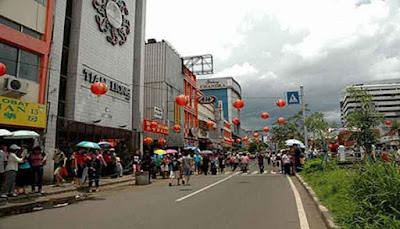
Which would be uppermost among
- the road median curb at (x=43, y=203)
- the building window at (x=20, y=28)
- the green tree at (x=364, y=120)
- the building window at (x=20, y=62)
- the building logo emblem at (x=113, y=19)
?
the building logo emblem at (x=113, y=19)

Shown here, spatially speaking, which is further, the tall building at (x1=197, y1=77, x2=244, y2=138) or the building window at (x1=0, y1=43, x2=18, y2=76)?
the tall building at (x1=197, y1=77, x2=244, y2=138)

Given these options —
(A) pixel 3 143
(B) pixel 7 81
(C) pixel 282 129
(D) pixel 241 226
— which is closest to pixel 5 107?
(B) pixel 7 81

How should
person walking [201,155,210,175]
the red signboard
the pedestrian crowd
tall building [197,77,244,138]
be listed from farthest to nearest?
tall building [197,77,244,138] < the red signboard < person walking [201,155,210,175] < the pedestrian crowd

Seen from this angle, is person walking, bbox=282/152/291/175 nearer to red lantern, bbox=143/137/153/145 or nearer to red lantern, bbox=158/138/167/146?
red lantern, bbox=143/137/153/145

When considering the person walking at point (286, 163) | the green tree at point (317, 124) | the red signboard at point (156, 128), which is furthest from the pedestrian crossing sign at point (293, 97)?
the red signboard at point (156, 128)

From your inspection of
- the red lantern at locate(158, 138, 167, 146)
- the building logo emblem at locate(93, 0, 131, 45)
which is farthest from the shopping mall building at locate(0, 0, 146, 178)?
the red lantern at locate(158, 138, 167, 146)

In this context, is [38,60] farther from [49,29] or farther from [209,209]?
[209,209]

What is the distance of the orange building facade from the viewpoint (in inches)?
1548

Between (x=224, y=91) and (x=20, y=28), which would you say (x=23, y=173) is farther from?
(x=224, y=91)

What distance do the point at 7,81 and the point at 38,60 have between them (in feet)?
8.51

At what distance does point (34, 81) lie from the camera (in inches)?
605

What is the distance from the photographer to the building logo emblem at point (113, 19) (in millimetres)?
21266

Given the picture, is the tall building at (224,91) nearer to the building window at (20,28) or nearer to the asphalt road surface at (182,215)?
the building window at (20,28)

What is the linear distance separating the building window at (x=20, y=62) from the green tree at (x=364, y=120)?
48.0 ft
